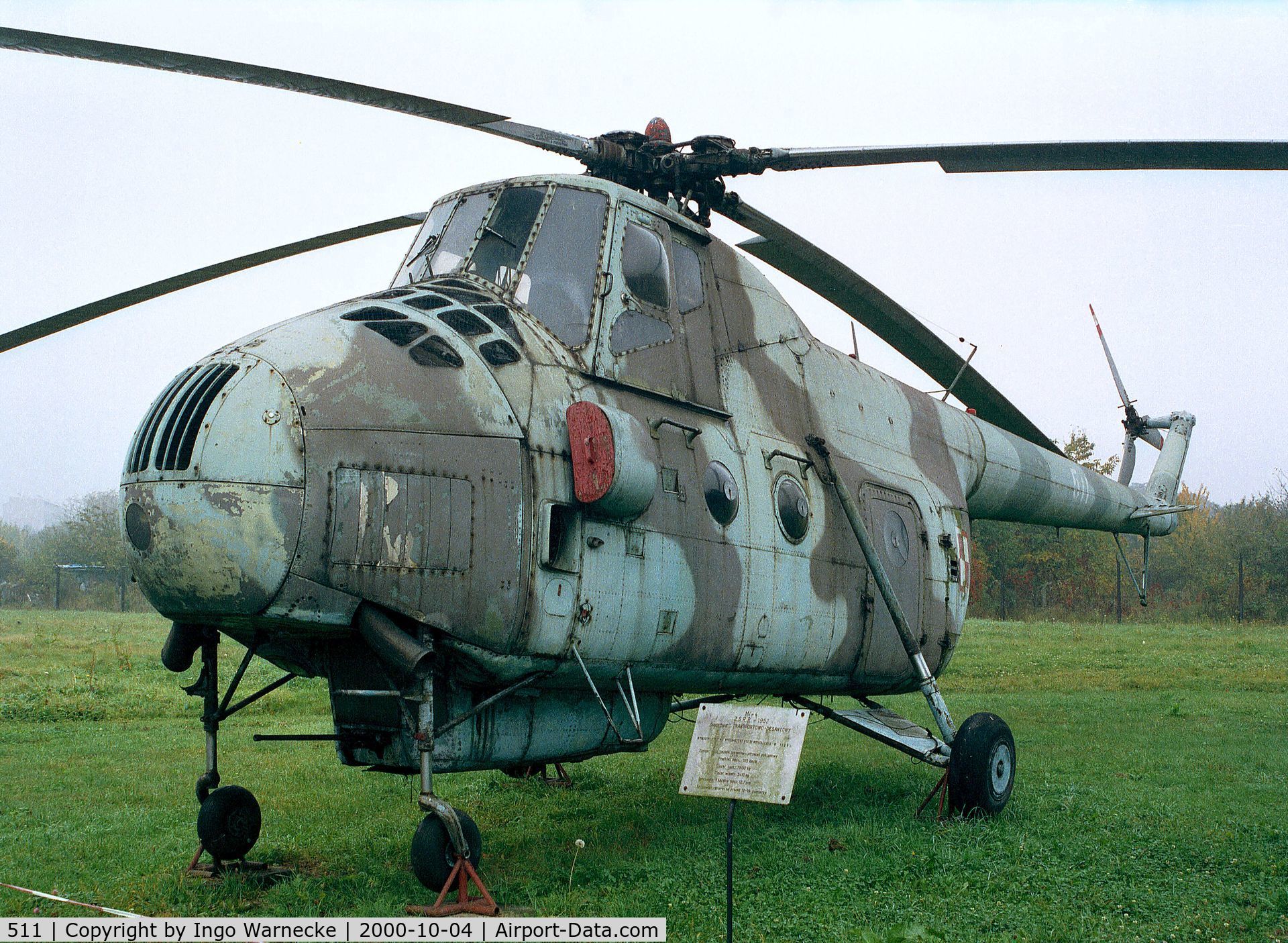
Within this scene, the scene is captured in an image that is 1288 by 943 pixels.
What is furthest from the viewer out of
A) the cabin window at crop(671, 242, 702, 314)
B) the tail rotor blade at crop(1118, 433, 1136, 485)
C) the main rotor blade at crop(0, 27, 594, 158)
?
the tail rotor blade at crop(1118, 433, 1136, 485)

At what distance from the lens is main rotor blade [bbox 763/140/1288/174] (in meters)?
7.28

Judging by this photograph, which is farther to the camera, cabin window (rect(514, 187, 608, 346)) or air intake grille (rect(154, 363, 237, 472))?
cabin window (rect(514, 187, 608, 346))

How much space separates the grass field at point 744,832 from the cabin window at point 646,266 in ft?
13.2

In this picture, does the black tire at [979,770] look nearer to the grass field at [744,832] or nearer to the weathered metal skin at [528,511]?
the grass field at [744,832]

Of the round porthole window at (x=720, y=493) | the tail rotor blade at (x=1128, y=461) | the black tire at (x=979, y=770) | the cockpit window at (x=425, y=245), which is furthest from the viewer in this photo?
the tail rotor blade at (x=1128, y=461)

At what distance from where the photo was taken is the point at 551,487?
6359mm

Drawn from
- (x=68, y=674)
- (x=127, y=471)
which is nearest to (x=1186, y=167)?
(x=127, y=471)

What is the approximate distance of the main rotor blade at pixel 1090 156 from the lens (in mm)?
7281

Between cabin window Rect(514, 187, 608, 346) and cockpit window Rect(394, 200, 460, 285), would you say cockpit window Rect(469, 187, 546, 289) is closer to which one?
cabin window Rect(514, 187, 608, 346)

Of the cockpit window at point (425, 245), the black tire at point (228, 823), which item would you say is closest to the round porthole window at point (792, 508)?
the cockpit window at point (425, 245)

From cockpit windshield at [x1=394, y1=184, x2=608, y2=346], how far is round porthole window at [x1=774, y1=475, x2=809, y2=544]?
2.21m

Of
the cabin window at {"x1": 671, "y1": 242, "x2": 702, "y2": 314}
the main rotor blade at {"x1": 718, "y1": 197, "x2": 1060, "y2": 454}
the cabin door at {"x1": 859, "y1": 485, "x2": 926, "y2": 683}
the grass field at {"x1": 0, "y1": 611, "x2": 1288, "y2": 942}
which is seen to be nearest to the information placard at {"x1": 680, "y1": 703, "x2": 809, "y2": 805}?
the grass field at {"x1": 0, "y1": 611, "x2": 1288, "y2": 942}

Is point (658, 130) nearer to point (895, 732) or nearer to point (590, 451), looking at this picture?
point (590, 451)

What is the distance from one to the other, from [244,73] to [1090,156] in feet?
→ 19.0
